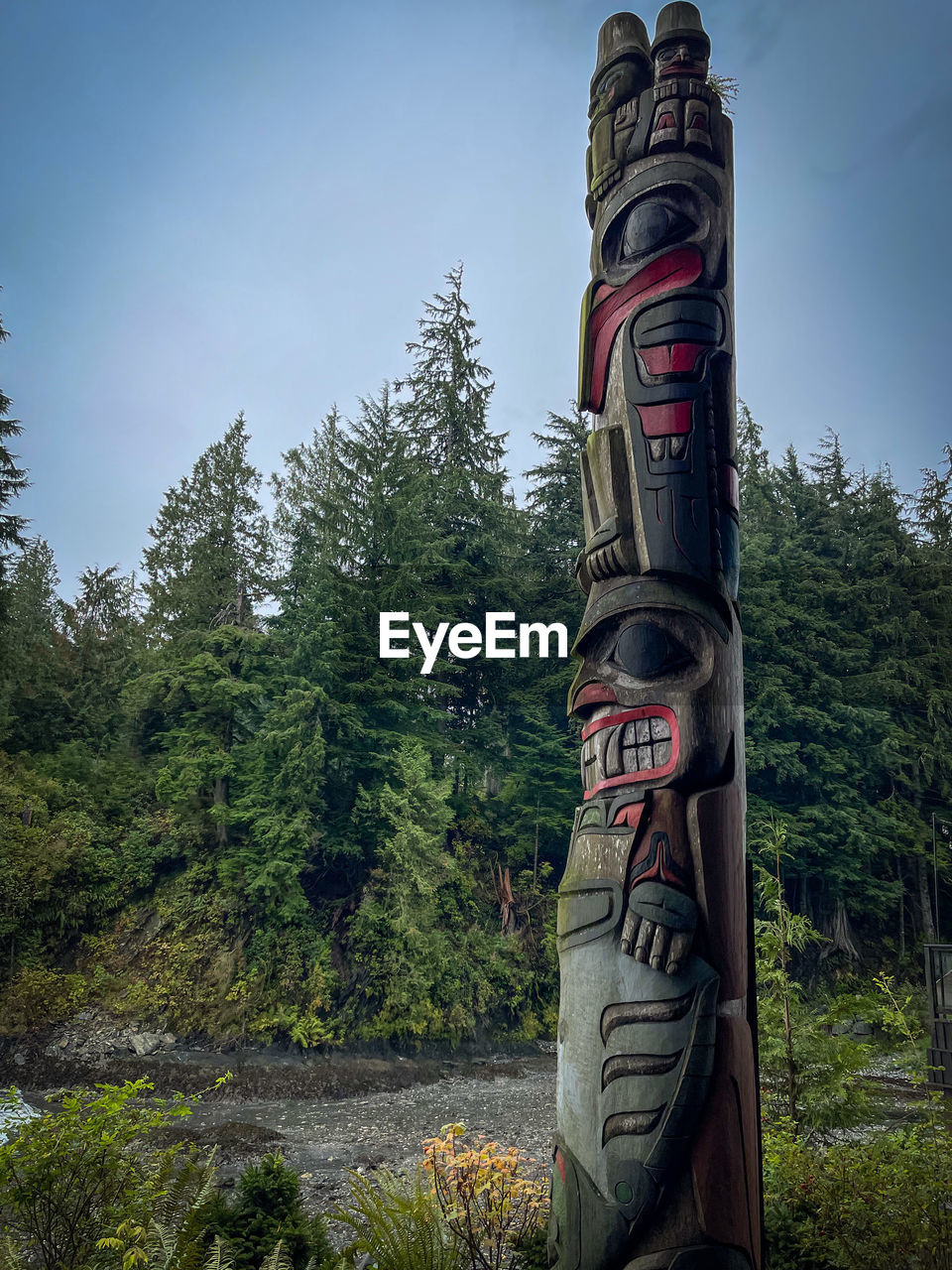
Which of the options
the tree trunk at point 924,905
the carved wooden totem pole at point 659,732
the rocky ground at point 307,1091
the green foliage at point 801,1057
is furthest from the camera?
the tree trunk at point 924,905

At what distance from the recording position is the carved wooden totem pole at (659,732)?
3574 mm

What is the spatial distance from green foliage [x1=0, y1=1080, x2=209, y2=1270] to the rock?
10.3m

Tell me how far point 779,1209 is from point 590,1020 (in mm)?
3024

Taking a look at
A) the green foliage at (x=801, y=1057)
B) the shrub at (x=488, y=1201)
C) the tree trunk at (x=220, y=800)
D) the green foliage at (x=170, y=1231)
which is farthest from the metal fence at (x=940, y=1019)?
the tree trunk at (x=220, y=800)

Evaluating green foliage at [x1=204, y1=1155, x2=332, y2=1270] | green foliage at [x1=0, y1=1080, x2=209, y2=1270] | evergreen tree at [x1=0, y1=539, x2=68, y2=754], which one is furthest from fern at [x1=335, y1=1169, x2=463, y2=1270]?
evergreen tree at [x1=0, y1=539, x2=68, y2=754]

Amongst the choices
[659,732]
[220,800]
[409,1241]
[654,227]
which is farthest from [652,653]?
[220,800]

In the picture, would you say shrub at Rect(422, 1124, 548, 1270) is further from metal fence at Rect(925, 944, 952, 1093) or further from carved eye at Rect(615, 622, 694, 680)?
metal fence at Rect(925, 944, 952, 1093)

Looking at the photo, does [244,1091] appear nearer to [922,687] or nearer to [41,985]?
[41,985]

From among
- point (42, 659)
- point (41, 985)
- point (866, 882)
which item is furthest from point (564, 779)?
point (42, 659)

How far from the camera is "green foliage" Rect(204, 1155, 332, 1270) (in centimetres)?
479

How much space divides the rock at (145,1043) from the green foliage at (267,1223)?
1000 centimetres

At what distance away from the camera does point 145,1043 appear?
45.3 ft

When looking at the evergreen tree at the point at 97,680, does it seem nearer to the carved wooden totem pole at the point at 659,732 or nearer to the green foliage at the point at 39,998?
the green foliage at the point at 39,998

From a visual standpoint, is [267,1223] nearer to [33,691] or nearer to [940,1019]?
[940,1019]
